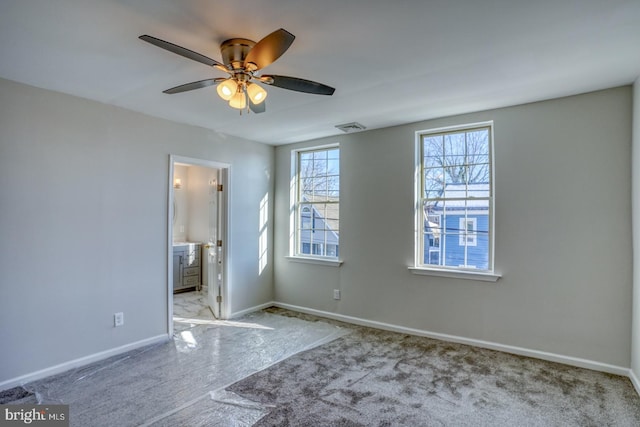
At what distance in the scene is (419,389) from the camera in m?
2.63

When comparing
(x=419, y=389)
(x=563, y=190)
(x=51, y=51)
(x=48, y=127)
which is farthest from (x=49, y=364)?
(x=563, y=190)

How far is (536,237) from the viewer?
3.23m

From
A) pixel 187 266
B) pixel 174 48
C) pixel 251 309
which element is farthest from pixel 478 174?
pixel 187 266

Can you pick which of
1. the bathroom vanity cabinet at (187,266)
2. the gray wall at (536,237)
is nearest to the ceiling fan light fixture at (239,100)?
the gray wall at (536,237)

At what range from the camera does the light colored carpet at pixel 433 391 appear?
7.39 feet

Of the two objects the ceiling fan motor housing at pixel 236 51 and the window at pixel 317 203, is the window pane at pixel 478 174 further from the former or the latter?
the ceiling fan motor housing at pixel 236 51

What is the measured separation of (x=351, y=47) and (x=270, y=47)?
70cm

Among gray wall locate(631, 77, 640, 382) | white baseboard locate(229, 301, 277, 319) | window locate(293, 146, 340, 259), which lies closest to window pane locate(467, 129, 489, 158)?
gray wall locate(631, 77, 640, 382)

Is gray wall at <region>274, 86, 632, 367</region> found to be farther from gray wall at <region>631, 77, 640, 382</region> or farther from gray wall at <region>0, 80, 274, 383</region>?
gray wall at <region>0, 80, 274, 383</region>

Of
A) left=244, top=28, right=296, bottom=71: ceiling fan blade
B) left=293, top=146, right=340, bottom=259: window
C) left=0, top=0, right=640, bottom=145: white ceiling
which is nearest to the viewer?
left=244, top=28, right=296, bottom=71: ceiling fan blade

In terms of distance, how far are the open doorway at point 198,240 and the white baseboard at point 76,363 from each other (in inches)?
9.9

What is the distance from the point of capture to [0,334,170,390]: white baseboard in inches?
105

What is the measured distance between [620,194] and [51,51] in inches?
176

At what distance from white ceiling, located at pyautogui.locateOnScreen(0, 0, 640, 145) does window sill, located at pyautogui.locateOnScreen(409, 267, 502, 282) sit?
66.9 inches
